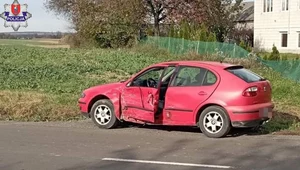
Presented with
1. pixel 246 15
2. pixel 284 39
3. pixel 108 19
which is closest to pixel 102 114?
pixel 108 19

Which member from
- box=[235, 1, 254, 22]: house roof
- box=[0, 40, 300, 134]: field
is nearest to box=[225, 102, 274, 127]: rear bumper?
box=[0, 40, 300, 134]: field

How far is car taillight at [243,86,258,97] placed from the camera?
8.45 metres

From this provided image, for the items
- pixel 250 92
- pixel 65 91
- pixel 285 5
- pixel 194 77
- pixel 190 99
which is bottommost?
pixel 65 91

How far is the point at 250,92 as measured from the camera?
27.9 feet

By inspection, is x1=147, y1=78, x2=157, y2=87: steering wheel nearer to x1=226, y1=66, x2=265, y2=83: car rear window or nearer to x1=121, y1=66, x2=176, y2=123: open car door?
x1=121, y1=66, x2=176, y2=123: open car door

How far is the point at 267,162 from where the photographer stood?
6.70m

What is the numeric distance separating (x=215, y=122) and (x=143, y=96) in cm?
152

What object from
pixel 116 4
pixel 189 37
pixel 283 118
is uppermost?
pixel 116 4

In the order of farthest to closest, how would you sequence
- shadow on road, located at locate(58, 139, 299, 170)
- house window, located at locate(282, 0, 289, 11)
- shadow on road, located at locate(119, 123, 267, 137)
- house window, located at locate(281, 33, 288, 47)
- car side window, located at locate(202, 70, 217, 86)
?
house window, located at locate(281, 33, 288, 47)
house window, located at locate(282, 0, 289, 11)
shadow on road, located at locate(119, 123, 267, 137)
car side window, located at locate(202, 70, 217, 86)
shadow on road, located at locate(58, 139, 299, 170)

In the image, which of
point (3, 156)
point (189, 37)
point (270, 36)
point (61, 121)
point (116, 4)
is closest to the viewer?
point (3, 156)

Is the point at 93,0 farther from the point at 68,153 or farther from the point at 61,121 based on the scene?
the point at 68,153

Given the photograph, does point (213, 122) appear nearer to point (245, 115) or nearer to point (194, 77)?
point (245, 115)

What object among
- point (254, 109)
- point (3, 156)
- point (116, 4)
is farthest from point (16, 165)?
point (116, 4)

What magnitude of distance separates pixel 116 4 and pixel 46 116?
2412cm
